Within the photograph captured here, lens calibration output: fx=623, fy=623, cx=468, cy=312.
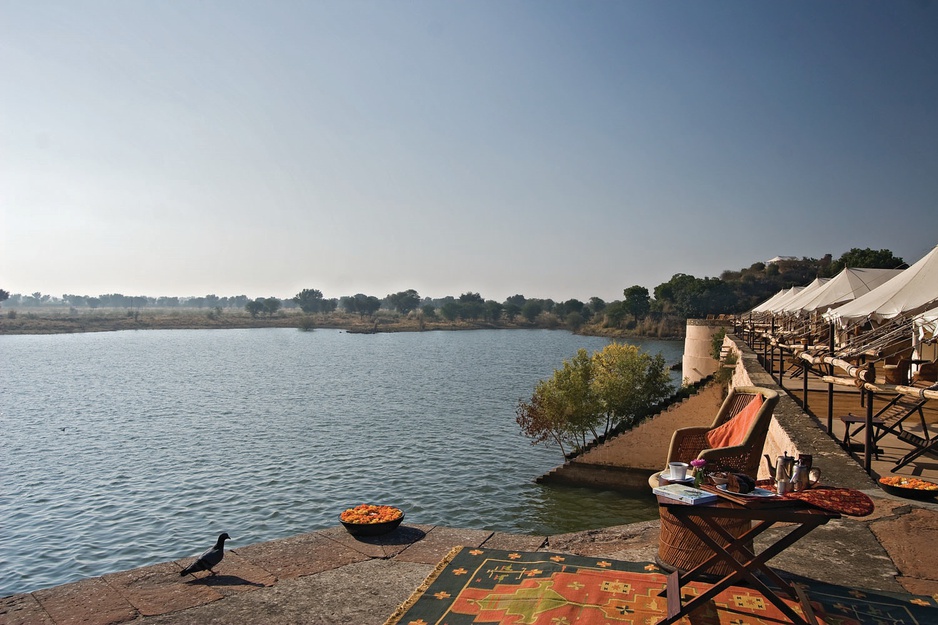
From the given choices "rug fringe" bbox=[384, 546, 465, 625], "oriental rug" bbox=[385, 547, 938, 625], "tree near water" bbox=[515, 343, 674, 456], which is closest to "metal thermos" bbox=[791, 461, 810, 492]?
"oriental rug" bbox=[385, 547, 938, 625]

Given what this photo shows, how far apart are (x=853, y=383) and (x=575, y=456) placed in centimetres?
1667

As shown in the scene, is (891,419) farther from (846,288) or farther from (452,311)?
(452,311)

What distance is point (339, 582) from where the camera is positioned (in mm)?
6398

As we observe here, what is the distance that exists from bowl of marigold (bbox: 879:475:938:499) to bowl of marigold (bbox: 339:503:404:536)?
592cm

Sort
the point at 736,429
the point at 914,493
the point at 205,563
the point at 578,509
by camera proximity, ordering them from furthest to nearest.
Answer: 1. the point at 578,509
2. the point at 914,493
3. the point at 205,563
4. the point at 736,429

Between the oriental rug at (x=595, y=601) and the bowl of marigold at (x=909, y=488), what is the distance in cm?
272

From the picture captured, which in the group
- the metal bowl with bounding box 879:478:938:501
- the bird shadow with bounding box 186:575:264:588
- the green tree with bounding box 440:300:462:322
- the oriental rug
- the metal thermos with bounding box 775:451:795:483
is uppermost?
the green tree with bounding box 440:300:462:322

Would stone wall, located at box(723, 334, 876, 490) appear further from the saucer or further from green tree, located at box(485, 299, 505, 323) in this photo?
green tree, located at box(485, 299, 505, 323)

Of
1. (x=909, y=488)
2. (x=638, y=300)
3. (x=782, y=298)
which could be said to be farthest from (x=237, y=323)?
(x=909, y=488)

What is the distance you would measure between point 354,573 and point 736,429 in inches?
170

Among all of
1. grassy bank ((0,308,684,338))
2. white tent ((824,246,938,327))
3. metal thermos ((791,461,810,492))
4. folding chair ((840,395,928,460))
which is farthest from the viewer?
grassy bank ((0,308,684,338))

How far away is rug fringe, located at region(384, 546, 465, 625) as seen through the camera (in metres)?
5.13

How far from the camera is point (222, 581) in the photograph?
681 centimetres

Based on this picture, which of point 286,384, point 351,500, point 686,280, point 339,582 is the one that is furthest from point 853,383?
point 686,280
